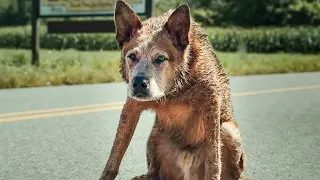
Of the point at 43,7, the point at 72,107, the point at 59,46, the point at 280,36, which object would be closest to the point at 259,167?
the point at 72,107

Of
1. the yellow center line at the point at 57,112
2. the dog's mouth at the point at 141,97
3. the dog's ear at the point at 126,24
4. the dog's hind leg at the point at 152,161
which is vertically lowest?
the yellow center line at the point at 57,112

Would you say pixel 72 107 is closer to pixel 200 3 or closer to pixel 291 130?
pixel 291 130

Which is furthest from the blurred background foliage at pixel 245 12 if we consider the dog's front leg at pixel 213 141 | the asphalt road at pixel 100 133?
the dog's front leg at pixel 213 141

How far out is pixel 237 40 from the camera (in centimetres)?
3662

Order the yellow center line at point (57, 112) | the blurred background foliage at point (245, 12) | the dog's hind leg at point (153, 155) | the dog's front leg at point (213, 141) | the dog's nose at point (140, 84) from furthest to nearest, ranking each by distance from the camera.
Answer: the blurred background foliage at point (245, 12) < the yellow center line at point (57, 112) < the dog's hind leg at point (153, 155) < the dog's front leg at point (213, 141) < the dog's nose at point (140, 84)

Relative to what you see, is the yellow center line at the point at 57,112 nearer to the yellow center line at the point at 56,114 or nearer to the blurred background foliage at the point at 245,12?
the yellow center line at the point at 56,114

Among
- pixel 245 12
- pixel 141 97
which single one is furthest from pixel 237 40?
pixel 141 97

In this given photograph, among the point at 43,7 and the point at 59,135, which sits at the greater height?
Answer: the point at 59,135

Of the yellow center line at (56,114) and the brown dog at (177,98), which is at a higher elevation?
the brown dog at (177,98)

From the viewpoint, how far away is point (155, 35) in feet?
10.1

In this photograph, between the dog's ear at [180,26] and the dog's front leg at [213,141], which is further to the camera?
the dog's front leg at [213,141]

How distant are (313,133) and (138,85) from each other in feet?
14.5

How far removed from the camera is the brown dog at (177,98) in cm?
301

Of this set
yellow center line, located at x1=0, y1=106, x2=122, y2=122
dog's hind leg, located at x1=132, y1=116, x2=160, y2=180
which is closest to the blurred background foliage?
yellow center line, located at x1=0, y1=106, x2=122, y2=122
